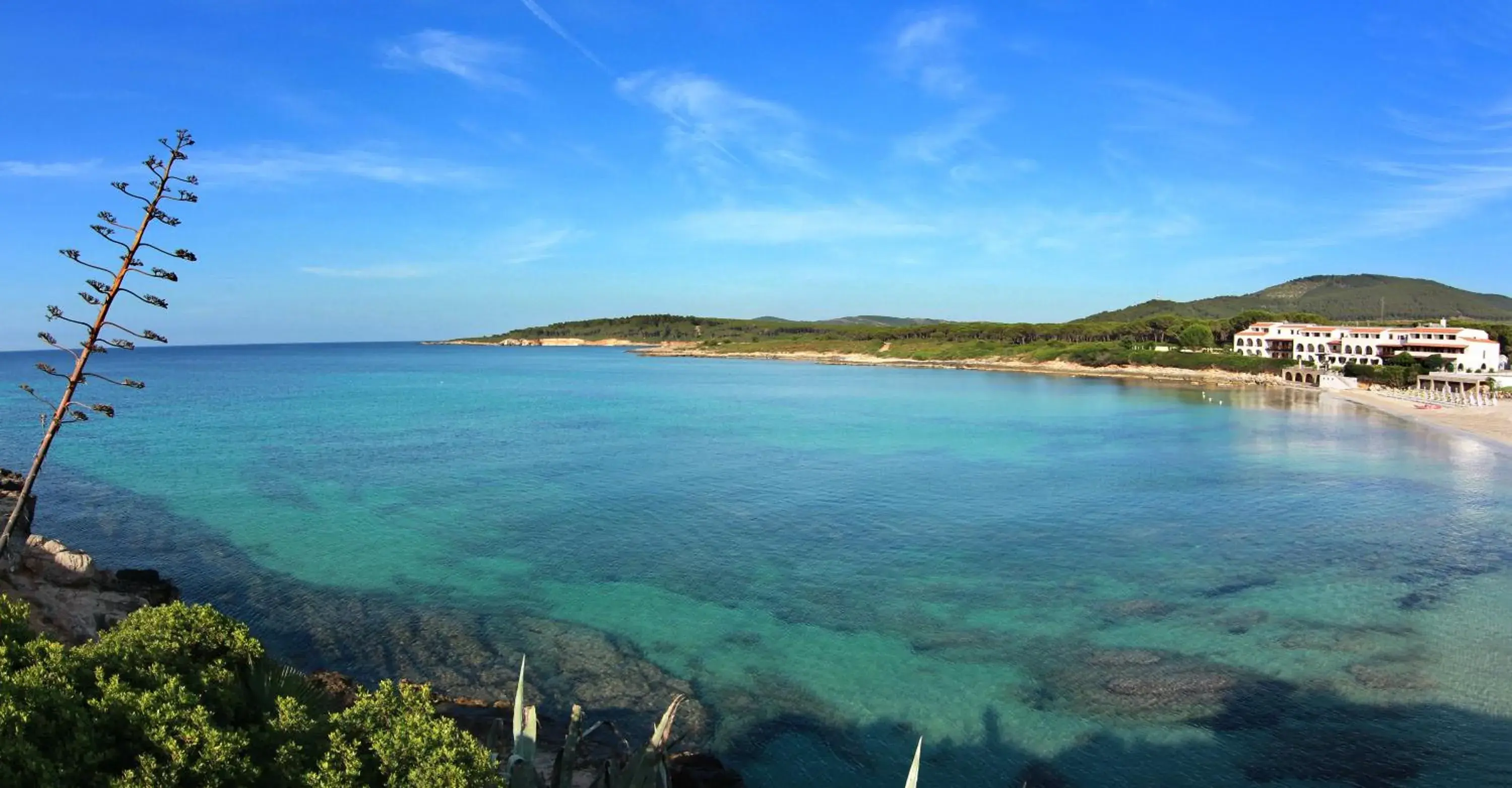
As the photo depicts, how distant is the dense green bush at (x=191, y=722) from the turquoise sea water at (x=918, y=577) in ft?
20.3

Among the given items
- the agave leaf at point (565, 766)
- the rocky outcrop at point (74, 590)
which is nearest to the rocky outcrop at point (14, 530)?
the rocky outcrop at point (74, 590)

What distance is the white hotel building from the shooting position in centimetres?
8775

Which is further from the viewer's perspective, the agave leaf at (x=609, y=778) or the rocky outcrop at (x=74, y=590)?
the rocky outcrop at (x=74, y=590)

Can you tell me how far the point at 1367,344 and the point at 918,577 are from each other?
109m

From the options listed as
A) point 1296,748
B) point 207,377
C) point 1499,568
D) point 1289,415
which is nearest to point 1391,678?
point 1296,748

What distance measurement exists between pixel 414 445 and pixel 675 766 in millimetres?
38289

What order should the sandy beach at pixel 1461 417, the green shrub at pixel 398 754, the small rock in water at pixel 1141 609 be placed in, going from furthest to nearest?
the sandy beach at pixel 1461 417 < the small rock in water at pixel 1141 609 < the green shrub at pixel 398 754

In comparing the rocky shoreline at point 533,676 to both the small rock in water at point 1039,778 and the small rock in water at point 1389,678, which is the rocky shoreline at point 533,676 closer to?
the small rock in water at point 1039,778

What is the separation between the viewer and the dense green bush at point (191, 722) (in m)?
5.87

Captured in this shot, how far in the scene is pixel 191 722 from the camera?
6305 millimetres

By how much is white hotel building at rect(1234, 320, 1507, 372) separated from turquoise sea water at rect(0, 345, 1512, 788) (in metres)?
56.5

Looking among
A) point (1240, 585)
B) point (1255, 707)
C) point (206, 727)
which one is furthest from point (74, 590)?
point (1240, 585)

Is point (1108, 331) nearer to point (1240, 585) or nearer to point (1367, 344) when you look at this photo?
point (1367, 344)

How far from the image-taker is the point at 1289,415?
61.3 m
